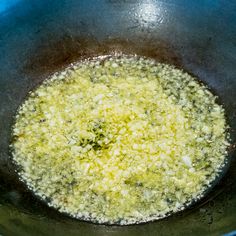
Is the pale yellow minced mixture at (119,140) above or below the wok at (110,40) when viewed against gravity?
below

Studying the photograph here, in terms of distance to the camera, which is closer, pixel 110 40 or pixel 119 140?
pixel 119 140

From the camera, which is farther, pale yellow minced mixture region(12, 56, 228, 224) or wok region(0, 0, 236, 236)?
wok region(0, 0, 236, 236)

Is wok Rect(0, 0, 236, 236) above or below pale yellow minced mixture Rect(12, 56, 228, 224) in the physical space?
above

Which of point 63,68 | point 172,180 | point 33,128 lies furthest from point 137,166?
point 63,68

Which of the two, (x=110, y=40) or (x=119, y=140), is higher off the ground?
(x=110, y=40)
